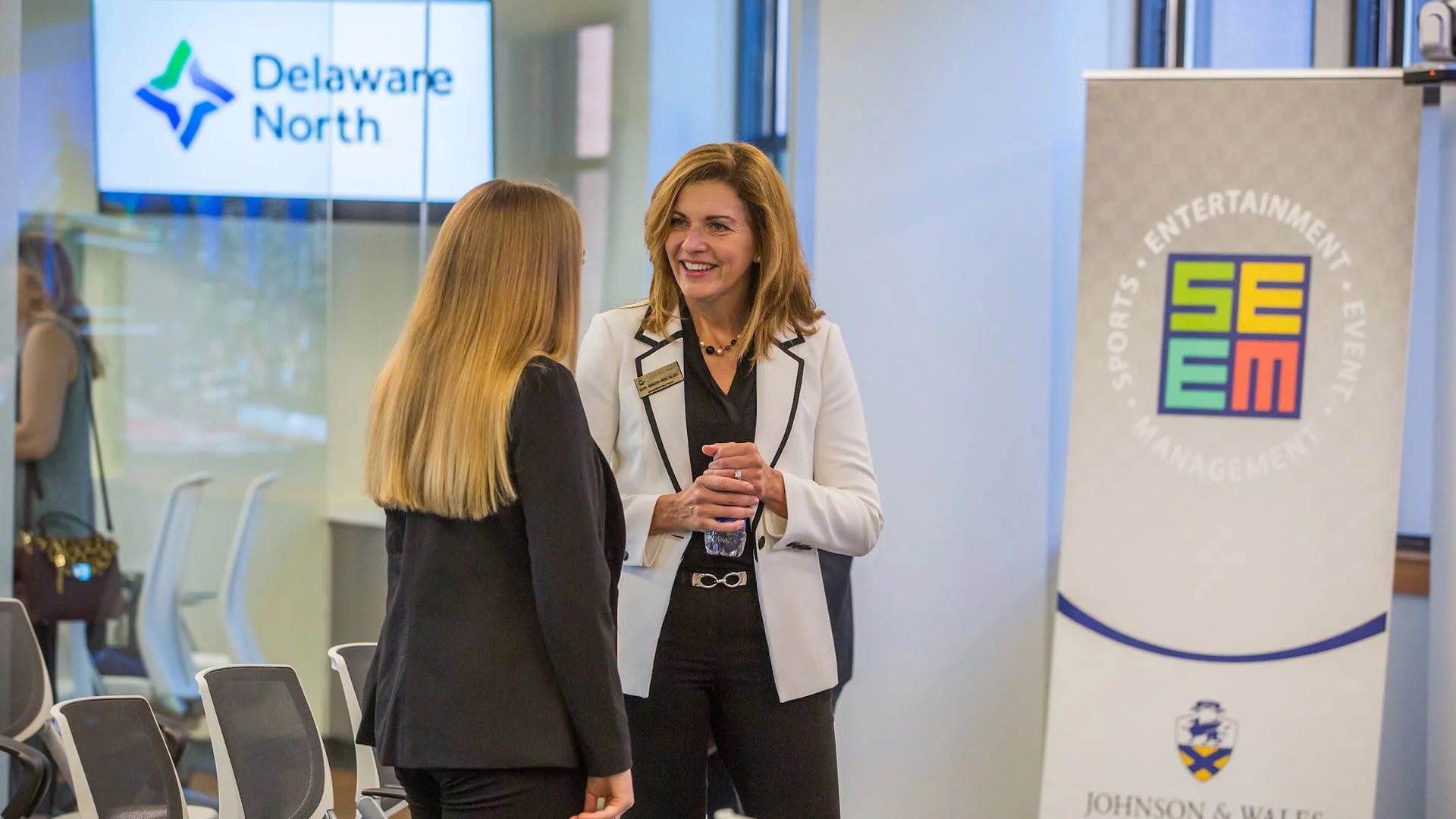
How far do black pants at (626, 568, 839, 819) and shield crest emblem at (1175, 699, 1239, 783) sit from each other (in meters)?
1.67

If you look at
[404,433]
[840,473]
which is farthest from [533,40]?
[404,433]

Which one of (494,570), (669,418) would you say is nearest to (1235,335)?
(669,418)

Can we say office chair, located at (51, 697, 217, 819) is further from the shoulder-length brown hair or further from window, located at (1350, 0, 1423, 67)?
window, located at (1350, 0, 1423, 67)

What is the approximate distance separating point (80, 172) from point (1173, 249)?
3.06 meters

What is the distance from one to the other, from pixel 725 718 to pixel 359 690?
963mm

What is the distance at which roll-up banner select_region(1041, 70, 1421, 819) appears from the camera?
3.29 m

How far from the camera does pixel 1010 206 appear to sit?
3.98 m

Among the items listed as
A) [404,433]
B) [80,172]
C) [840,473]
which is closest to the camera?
[404,433]

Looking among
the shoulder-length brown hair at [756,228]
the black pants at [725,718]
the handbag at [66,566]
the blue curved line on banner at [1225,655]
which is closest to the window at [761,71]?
the blue curved line on banner at [1225,655]

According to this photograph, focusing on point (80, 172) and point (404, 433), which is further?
point (80, 172)

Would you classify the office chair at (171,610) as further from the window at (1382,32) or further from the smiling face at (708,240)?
the window at (1382,32)

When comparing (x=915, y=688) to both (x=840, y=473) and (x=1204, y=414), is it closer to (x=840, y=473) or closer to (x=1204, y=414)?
(x=1204, y=414)

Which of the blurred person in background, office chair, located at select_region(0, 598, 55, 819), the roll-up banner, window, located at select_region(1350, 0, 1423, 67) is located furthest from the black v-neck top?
window, located at select_region(1350, 0, 1423, 67)

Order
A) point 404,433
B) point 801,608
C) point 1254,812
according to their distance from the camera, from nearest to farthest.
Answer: point 404,433
point 801,608
point 1254,812
